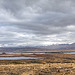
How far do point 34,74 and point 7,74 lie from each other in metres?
6.79

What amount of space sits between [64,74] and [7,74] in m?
14.0

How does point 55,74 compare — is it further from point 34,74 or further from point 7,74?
point 7,74

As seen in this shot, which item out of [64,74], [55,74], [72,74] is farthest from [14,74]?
[72,74]

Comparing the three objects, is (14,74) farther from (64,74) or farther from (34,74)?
(64,74)

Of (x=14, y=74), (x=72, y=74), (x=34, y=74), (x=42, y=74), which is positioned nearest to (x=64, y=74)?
(x=72, y=74)

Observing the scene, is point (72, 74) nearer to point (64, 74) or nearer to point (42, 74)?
point (64, 74)

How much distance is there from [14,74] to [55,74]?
10.2m

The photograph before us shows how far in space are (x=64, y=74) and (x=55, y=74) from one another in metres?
2.14

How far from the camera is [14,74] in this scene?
30.8 m

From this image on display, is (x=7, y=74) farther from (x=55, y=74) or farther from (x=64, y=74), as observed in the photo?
(x=64, y=74)

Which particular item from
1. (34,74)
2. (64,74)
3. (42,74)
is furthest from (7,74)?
(64,74)

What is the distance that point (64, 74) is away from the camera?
29516 mm

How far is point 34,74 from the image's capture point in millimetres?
30234

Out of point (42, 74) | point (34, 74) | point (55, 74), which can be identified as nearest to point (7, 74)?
point (34, 74)
